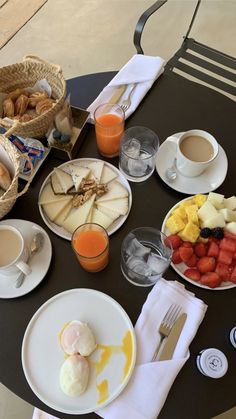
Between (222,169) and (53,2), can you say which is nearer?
(222,169)

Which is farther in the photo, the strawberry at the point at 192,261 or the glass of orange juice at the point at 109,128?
the glass of orange juice at the point at 109,128

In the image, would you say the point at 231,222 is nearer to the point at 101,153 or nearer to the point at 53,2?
the point at 101,153

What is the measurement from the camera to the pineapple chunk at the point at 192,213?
1.01 m

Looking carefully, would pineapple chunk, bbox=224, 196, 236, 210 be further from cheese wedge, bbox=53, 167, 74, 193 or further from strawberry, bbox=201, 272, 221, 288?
cheese wedge, bbox=53, 167, 74, 193

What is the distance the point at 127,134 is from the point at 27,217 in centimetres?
43

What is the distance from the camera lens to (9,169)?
42.6 inches

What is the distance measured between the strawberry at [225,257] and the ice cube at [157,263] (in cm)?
15

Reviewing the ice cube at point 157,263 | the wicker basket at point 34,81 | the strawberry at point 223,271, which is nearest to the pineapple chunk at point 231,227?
the strawberry at point 223,271

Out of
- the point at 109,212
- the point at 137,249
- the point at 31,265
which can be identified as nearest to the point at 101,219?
the point at 109,212

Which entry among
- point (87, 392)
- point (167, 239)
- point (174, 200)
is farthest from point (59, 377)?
point (174, 200)

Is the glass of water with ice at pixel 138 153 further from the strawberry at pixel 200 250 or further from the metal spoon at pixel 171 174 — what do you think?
the strawberry at pixel 200 250

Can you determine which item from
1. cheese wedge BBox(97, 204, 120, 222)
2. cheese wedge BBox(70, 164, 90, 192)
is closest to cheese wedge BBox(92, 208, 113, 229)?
cheese wedge BBox(97, 204, 120, 222)

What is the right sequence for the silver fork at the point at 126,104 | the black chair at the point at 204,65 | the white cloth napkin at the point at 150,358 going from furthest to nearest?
the black chair at the point at 204,65
the silver fork at the point at 126,104
the white cloth napkin at the point at 150,358

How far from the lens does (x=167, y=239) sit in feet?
3.23
